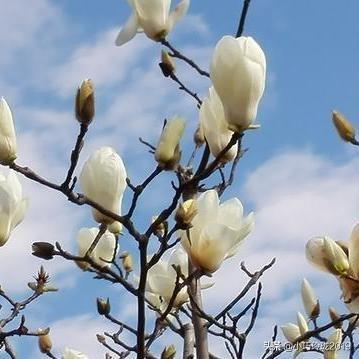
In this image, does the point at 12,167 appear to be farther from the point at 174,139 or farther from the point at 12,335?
the point at 12,335

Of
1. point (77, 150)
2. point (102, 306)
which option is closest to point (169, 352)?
point (102, 306)

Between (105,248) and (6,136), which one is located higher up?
(105,248)

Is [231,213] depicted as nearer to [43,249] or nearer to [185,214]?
[185,214]

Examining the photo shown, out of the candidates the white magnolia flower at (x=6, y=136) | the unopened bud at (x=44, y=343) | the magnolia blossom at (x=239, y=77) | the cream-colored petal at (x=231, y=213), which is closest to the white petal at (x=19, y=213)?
the white magnolia flower at (x=6, y=136)

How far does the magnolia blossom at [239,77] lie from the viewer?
1221 millimetres

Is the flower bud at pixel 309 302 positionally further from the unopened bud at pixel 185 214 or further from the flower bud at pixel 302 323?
the unopened bud at pixel 185 214

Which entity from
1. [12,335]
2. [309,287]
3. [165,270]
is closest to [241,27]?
[165,270]

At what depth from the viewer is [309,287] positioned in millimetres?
2129

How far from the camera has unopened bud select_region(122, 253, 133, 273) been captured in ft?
7.47

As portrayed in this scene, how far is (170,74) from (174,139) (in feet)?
1.63

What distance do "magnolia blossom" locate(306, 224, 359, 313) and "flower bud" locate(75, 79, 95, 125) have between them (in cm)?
53

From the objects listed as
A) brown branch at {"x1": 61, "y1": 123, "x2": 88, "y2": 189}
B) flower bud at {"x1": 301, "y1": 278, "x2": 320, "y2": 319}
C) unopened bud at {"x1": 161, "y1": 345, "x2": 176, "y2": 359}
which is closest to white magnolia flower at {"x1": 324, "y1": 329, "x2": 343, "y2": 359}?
flower bud at {"x1": 301, "y1": 278, "x2": 320, "y2": 319}

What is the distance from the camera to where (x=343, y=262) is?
147cm

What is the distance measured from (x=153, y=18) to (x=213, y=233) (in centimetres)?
59
